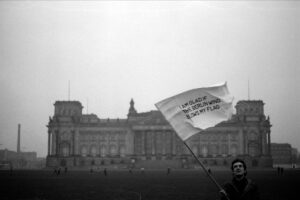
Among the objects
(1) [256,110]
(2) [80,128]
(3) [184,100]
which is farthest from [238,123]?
(3) [184,100]

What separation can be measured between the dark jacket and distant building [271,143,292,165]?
169 m

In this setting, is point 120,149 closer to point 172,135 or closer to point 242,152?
point 172,135

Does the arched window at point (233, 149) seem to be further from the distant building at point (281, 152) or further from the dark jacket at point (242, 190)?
the dark jacket at point (242, 190)

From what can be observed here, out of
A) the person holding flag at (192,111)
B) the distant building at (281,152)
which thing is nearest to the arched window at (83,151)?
the distant building at (281,152)

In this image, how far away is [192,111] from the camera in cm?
1091

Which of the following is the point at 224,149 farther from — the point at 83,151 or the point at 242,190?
the point at 242,190

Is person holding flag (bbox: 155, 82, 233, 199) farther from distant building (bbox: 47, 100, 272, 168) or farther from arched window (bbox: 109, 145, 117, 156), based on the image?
arched window (bbox: 109, 145, 117, 156)

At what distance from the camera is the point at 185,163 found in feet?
352

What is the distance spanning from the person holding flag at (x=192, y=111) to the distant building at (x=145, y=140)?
104078 millimetres

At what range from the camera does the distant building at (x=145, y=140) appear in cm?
11662

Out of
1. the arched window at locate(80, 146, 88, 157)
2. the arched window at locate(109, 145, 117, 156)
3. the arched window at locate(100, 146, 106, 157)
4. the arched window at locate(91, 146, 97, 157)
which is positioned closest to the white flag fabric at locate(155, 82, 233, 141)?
the arched window at locate(109, 145, 117, 156)

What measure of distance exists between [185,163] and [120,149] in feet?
73.8

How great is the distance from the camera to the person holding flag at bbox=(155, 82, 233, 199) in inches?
427

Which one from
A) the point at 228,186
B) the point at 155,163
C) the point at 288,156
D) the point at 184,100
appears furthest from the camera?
the point at 288,156
